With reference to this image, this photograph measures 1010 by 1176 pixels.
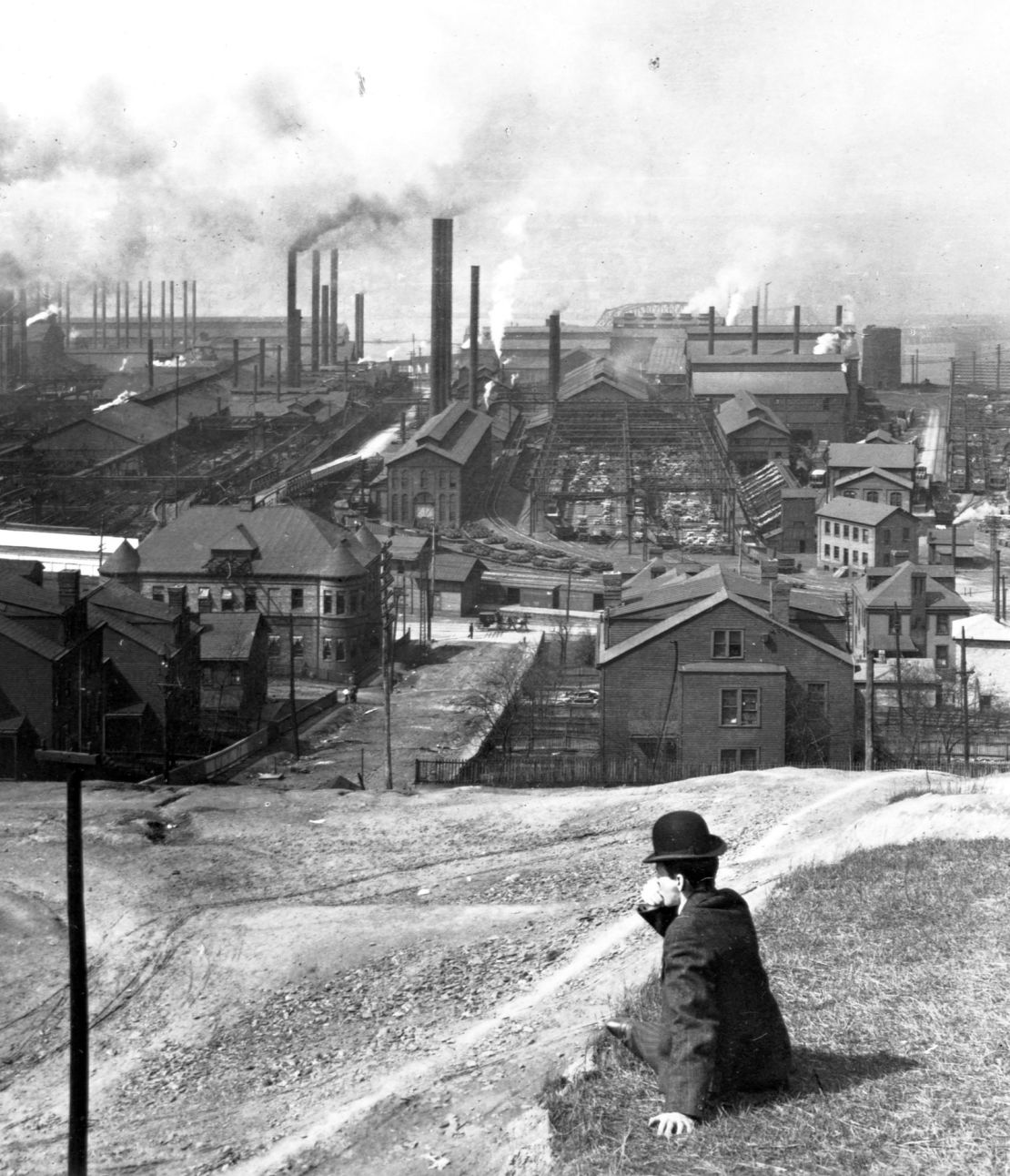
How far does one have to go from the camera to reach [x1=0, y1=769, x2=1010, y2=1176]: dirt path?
7.78 meters

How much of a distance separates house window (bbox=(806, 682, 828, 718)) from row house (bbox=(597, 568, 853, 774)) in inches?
0.7

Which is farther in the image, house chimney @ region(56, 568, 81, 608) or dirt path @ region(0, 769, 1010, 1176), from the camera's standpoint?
house chimney @ region(56, 568, 81, 608)

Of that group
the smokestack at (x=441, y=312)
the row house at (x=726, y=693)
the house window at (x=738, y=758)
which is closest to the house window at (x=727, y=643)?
the row house at (x=726, y=693)

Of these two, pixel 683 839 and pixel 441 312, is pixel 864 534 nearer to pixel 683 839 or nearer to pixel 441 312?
pixel 441 312

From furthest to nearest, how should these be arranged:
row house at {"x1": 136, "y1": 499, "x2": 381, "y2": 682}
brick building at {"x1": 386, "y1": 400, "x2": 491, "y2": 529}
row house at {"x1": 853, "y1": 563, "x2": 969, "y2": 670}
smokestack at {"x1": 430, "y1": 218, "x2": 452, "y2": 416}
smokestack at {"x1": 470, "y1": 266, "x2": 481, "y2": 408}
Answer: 1. smokestack at {"x1": 470, "y1": 266, "x2": 481, "y2": 408}
2. smokestack at {"x1": 430, "y1": 218, "x2": 452, "y2": 416}
3. brick building at {"x1": 386, "y1": 400, "x2": 491, "y2": 529}
4. row house at {"x1": 136, "y1": 499, "x2": 381, "y2": 682}
5. row house at {"x1": 853, "y1": 563, "x2": 969, "y2": 670}

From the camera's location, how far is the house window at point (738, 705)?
1078 inches

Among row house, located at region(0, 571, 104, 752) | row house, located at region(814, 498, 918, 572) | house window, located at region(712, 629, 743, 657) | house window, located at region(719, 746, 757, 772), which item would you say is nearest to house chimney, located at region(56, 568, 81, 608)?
row house, located at region(0, 571, 104, 752)

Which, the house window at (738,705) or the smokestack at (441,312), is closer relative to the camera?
the house window at (738,705)

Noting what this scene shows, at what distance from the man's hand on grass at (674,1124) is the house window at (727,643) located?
2236 centimetres

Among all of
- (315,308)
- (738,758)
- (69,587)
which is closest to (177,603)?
(69,587)

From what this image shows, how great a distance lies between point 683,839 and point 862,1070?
58.9 inches

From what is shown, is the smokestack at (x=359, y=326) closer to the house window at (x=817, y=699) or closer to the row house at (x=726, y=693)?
the row house at (x=726, y=693)

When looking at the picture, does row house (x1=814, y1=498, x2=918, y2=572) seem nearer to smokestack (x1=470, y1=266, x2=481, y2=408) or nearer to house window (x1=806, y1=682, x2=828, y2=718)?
smokestack (x1=470, y1=266, x2=481, y2=408)

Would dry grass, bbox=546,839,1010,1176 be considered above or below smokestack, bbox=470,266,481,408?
below
